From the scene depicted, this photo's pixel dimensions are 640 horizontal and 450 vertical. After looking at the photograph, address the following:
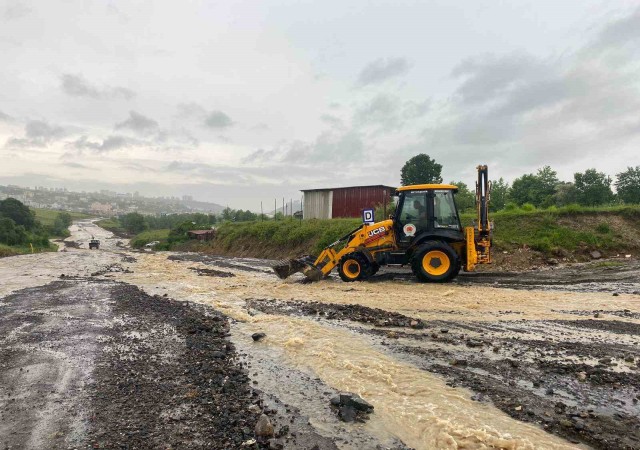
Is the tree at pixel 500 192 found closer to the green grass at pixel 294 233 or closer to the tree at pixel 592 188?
the tree at pixel 592 188

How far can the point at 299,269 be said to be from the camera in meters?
14.2

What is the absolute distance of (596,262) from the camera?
15344 mm

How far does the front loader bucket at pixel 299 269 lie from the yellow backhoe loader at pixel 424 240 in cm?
4

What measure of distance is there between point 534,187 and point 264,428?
43.0 meters

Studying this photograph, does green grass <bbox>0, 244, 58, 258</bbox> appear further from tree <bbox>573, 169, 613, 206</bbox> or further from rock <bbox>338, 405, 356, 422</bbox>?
tree <bbox>573, 169, 613, 206</bbox>

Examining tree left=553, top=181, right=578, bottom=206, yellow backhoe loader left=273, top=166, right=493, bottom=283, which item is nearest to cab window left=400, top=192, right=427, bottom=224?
yellow backhoe loader left=273, top=166, right=493, bottom=283

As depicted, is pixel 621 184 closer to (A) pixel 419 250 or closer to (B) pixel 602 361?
(A) pixel 419 250

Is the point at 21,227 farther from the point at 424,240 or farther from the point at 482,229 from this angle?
the point at 482,229

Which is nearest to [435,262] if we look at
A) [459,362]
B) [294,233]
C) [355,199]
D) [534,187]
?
[459,362]

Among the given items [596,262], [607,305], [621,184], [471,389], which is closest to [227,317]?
[471,389]

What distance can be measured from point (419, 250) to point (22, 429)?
1037cm

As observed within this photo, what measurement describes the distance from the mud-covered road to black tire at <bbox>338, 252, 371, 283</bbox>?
2.95 meters

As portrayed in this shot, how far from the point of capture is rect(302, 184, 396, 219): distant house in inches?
1390

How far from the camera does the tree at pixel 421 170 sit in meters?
51.5
